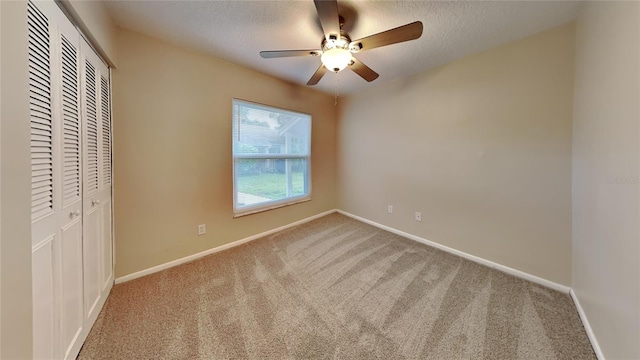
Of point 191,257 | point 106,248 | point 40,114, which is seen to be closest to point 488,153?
point 40,114

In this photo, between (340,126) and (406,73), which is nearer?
(406,73)

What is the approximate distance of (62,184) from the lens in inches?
41.7

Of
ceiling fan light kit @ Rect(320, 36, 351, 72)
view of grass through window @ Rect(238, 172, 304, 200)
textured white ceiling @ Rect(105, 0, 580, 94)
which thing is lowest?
view of grass through window @ Rect(238, 172, 304, 200)

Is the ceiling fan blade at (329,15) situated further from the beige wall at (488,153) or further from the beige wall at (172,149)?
the beige wall at (488,153)

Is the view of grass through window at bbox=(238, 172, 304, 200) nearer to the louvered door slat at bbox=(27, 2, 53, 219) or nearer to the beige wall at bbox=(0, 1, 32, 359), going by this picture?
the louvered door slat at bbox=(27, 2, 53, 219)

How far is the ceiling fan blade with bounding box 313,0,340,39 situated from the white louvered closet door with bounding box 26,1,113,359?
4.24 ft

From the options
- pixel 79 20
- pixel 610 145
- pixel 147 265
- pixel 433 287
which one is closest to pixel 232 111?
pixel 79 20

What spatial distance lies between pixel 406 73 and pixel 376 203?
1.90 m

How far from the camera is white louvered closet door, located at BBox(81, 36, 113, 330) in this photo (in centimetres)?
130

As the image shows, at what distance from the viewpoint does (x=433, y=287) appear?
181 centimetres

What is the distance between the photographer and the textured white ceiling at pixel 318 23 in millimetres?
1512

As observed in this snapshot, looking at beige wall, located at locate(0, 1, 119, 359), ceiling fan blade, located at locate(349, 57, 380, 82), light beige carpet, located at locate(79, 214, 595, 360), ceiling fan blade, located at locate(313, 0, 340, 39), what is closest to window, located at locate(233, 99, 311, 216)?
light beige carpet, located at locate(79, 214, 595, 360)

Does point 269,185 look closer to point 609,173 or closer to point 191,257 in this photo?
point 191,257

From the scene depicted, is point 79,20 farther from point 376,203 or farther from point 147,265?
point 376,203
